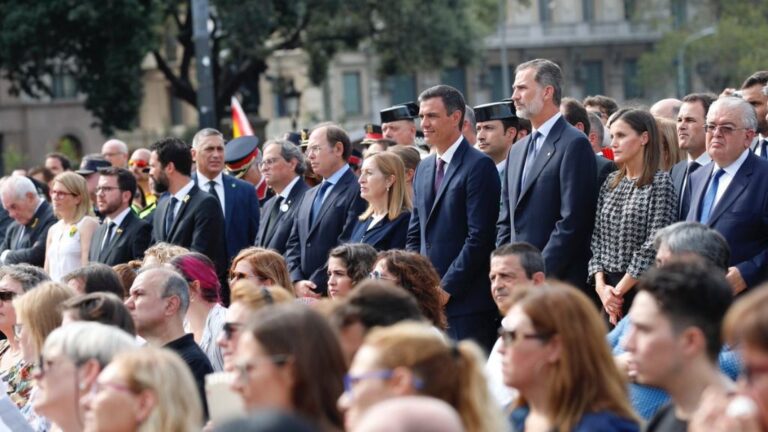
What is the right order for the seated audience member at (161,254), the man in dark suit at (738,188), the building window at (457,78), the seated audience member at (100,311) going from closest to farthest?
1. the seated audience member at (100,311)
2. the man in dark suit at (738,188)
3. the seated audience member at (161,254)
4. the building window at (457,78)

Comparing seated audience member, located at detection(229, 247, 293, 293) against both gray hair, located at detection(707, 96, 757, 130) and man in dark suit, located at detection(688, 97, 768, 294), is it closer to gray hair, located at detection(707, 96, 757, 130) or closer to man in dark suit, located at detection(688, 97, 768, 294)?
man in dark suit, located at detection(688, 97, 768, 294)

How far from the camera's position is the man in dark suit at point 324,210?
1088cm

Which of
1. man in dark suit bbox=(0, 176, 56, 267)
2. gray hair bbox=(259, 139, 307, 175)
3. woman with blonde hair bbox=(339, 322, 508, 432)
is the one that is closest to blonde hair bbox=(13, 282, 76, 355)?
woman with blonde hair bbox=(339, 322, 508, 432)

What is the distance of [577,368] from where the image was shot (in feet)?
17.5

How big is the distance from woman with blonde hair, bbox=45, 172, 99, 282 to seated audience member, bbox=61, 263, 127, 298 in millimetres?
3759

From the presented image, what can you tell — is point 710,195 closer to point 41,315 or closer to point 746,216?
point 746,216

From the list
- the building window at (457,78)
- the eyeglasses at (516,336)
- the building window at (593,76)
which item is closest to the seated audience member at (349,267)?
the eyeglasses at (516,336)

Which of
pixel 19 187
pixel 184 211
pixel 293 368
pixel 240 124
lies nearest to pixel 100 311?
pixel 293 368

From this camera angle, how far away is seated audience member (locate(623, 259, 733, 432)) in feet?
16.7

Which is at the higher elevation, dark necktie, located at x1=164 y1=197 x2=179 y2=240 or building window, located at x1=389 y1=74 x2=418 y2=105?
building window, located at x1=389 y1=74 x2=418 y2=105

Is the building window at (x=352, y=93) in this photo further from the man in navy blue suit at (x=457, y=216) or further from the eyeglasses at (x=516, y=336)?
the eyeglasses at (x=516, y=336)

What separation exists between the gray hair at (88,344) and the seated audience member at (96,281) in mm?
2512

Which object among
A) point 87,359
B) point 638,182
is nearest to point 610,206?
point 638,182

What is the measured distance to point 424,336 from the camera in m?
4.96
